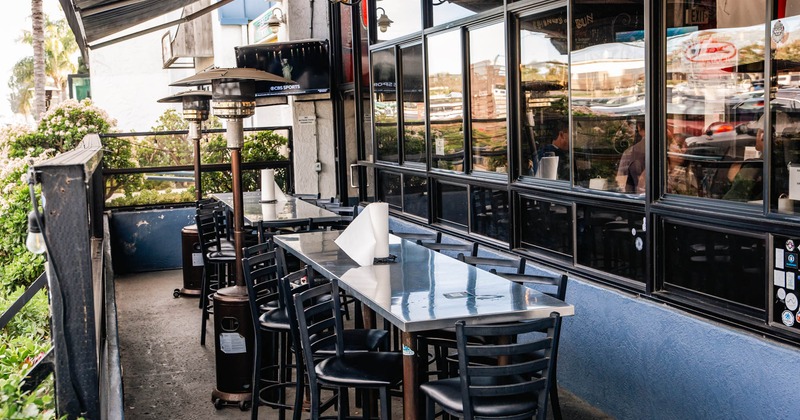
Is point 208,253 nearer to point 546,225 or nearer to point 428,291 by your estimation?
point 546,225

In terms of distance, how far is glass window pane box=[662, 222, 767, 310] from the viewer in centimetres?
447

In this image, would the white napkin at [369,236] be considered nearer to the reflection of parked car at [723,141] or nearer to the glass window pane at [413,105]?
the reflection of parked car at [723,141]

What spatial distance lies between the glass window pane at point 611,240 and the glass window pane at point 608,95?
181 millimetres

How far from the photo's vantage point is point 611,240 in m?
5.73

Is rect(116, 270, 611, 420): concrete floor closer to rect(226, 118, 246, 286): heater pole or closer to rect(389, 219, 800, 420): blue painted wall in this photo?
rect(389, 219, 800, 420): blue painted wall

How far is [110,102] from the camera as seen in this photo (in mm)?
36812

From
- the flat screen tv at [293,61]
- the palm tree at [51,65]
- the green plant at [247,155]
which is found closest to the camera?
the flat screen tv at [293,61]

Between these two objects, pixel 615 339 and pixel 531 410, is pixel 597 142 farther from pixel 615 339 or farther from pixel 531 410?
pixel 531 410

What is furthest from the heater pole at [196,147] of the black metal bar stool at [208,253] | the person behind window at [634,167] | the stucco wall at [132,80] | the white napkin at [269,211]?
the stucco wall at [132,80]

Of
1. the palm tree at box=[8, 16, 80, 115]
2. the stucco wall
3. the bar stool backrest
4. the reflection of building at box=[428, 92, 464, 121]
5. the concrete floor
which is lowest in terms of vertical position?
the concrete floor

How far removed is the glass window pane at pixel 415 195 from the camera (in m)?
9.15

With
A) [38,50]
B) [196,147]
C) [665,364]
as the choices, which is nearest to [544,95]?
[665,364]

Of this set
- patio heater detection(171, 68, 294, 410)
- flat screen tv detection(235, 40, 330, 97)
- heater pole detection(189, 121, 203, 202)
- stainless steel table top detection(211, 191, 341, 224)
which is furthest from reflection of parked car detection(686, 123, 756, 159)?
flat screen tv detection(235, 40, 330, 97)

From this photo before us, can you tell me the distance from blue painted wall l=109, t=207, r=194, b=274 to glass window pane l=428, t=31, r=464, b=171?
479cm
